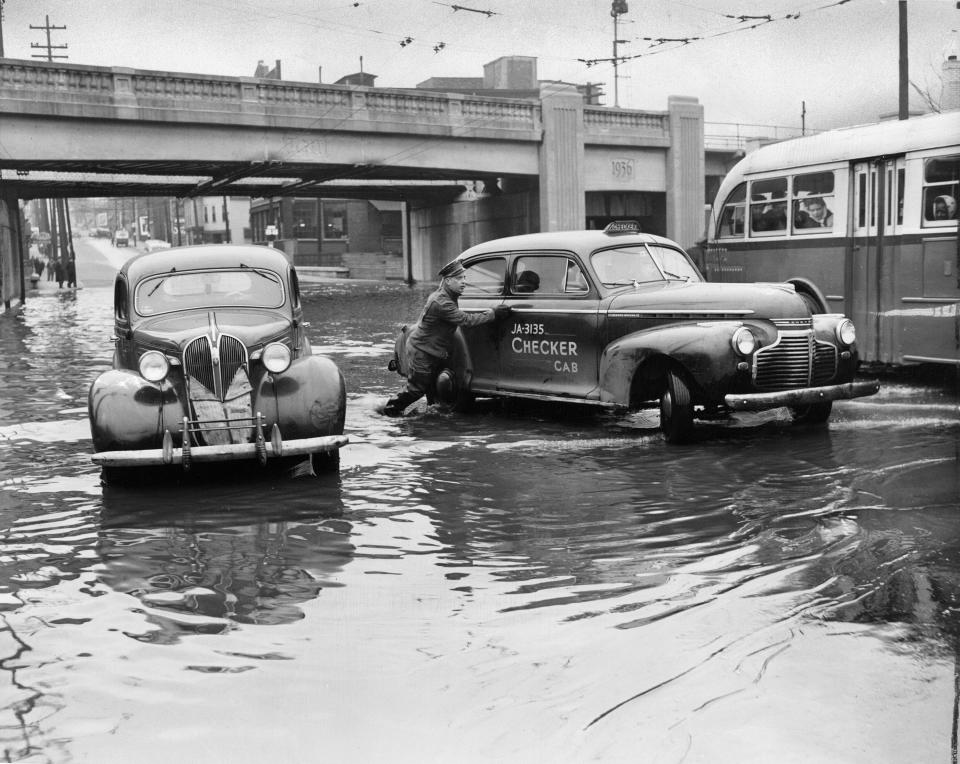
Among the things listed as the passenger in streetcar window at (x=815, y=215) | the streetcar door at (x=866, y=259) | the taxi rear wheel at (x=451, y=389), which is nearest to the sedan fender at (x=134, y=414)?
the taxi rear wheel at (x=451, y=389)

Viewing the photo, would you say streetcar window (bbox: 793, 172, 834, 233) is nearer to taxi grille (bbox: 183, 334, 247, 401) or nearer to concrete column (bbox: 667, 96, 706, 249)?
taxi grille (bbox: 183, 334, 247, 401)

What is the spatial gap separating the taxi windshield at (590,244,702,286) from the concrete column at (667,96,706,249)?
120ft

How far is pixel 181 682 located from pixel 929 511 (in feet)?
15.3

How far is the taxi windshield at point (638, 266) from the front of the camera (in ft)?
35.0

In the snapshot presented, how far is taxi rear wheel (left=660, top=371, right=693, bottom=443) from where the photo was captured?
9.61m

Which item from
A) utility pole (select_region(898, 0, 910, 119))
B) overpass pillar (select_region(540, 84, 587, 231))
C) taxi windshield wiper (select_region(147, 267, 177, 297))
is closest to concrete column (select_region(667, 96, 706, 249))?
overpass pillar (select_region(540, 84, 587, 231))

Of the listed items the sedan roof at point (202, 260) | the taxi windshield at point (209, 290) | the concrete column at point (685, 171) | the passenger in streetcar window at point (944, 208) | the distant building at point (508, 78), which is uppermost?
the distant building at point (508, 78)

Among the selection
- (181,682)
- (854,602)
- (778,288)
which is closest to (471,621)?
(181,682)

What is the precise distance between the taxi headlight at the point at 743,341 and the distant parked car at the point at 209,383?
3287mm

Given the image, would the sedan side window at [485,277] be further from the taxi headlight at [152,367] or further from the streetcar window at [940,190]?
the streetcar window at [940,190]

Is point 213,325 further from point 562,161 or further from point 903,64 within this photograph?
point 562,161

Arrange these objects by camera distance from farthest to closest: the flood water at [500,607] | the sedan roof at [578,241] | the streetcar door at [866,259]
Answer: the streetcar door at [866,259], the sedan roof at [578,241], the flood water at [500,607]

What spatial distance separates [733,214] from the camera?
1556 centimetres

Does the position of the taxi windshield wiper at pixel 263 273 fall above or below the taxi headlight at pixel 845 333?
above
